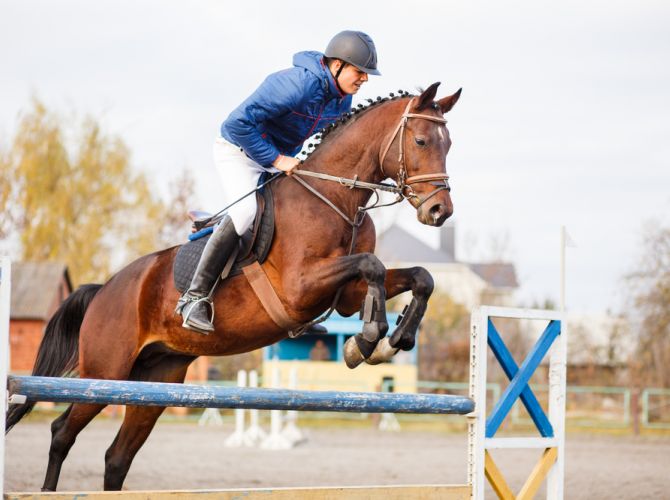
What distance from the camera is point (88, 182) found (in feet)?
89.7

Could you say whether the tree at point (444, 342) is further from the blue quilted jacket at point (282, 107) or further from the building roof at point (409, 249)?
the building roof at point (409, 249)

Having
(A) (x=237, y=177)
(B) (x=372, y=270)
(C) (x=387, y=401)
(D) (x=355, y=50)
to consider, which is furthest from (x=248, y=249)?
(C) (x=387, y=401)

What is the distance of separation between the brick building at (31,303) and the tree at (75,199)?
2224 millimetres

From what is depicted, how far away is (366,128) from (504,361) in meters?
1.45

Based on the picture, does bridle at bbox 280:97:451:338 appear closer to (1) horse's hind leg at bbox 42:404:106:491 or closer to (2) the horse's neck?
(2) the horse's neck

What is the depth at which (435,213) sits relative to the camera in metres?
4.27

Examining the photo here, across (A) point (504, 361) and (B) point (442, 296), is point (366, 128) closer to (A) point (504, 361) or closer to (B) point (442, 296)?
(A) point (504, 361)

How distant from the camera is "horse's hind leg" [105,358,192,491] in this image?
528 centimetres

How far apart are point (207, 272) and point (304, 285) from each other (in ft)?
1.88

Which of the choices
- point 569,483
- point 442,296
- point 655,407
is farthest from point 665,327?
point 569,483

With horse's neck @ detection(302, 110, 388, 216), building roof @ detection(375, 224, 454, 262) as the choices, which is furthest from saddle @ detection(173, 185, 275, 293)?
building roof @ detection(375, 224, 454, 262)

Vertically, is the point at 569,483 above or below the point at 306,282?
below

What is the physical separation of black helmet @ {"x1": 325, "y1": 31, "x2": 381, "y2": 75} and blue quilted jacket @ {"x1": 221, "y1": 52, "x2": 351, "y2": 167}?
0.36 feet

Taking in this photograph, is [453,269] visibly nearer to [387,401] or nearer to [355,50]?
[355,50]
